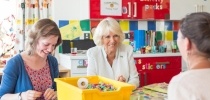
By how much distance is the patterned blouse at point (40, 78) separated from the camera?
1853 millimetres

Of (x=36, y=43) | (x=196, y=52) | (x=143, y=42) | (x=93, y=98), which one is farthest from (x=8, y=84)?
(x=143, y=42)

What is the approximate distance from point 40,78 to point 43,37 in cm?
27

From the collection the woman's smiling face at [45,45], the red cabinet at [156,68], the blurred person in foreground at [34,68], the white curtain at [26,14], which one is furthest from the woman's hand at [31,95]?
the red cabinet at [156,68]

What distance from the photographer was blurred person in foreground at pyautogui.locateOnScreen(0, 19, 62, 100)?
1.78 metres

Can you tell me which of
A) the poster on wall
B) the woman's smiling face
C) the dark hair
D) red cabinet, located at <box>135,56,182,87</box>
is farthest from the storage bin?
the poster on wall

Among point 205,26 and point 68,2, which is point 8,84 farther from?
point 68,2

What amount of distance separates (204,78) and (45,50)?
1.09 meters

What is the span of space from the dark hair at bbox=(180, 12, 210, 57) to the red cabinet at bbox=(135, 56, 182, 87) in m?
2.62

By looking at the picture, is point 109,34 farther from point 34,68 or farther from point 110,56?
point 34,68

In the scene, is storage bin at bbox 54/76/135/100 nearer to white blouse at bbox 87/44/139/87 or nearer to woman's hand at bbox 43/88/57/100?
woman's hand at bbox 43/88/57/100

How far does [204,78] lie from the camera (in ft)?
3.35

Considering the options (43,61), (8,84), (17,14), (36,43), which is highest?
(17,14)

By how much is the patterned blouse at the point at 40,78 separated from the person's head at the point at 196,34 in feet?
3.45

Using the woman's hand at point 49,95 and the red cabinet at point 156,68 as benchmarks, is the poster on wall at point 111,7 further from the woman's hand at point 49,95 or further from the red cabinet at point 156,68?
the woman's hand at point 49,95
